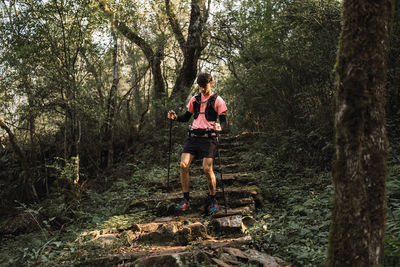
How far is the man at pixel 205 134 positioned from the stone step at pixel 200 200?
541mm

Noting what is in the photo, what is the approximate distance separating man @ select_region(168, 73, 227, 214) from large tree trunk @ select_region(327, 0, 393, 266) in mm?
2770

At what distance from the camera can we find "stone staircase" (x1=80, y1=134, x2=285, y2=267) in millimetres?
3305

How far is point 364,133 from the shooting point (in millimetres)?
1979

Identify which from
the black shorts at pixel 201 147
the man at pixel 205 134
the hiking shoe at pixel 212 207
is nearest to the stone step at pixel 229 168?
the hiking shoe at pixel 212 207

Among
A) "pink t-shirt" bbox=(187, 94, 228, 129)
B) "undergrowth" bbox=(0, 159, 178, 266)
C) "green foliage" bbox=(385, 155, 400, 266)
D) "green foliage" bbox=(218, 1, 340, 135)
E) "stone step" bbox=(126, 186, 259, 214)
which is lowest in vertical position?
"undergrowth" bbox=(0, 159, 178, 266)

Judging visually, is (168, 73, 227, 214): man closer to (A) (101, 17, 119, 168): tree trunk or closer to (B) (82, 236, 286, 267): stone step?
(B) (82, 236, 286, 267): stone step

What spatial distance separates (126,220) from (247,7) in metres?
6.33

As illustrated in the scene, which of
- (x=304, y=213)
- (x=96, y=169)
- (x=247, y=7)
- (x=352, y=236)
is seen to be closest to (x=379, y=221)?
(x=352, y=236)

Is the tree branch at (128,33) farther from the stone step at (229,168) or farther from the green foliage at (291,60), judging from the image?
the stone step at (229,168)

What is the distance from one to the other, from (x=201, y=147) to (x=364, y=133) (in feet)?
9.91

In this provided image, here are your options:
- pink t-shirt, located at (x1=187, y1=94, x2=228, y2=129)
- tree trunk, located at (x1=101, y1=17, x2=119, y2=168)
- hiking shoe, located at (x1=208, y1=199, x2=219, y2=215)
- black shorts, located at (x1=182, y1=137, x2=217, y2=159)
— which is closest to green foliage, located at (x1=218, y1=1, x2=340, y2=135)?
pink t-shirt, located at (x1=187, y1=94, x2=228, y2=129)

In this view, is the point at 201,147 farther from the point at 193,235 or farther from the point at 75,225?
the point at 75,225

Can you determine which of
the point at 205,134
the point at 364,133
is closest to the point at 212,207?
the point at 205,134

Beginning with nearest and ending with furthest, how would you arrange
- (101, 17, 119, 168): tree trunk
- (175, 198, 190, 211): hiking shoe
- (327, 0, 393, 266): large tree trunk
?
(327, 0, 393, 266): large tree trunk
(175, 198, 190, 211): hiking shoe
(101, 17, 119, 168): tree trunk
